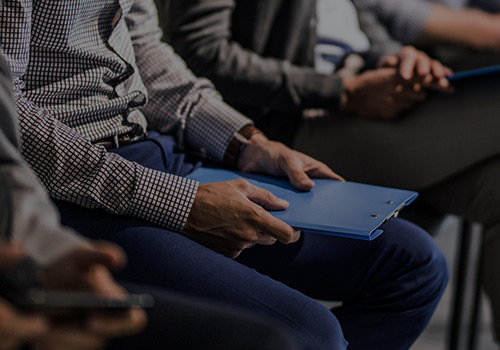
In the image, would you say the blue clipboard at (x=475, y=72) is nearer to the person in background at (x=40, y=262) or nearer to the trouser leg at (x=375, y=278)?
the trouser leg at (x=375, y=278)

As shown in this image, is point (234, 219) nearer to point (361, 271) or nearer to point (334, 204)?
point (334, 204)

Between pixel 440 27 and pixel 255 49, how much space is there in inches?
24.5

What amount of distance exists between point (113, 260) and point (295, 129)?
896 millimetres

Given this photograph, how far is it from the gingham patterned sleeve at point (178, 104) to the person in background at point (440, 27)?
0.71 m

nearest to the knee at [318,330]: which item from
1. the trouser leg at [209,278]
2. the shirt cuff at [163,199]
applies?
the trouser leg at [209,278]

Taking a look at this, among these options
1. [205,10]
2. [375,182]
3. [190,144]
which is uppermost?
[205,10]

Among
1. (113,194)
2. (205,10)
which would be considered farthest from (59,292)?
(205,10)

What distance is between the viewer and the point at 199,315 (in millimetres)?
597

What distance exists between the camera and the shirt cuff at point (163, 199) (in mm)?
721

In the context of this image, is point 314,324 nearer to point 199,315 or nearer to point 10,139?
point 199,315

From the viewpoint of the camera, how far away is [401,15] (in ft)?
5.12

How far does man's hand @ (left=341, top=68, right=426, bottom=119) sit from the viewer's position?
1234mm

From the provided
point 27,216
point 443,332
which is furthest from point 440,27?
point 27,216

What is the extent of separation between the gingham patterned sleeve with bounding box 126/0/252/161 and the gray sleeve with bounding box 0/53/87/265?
1.60 ft
